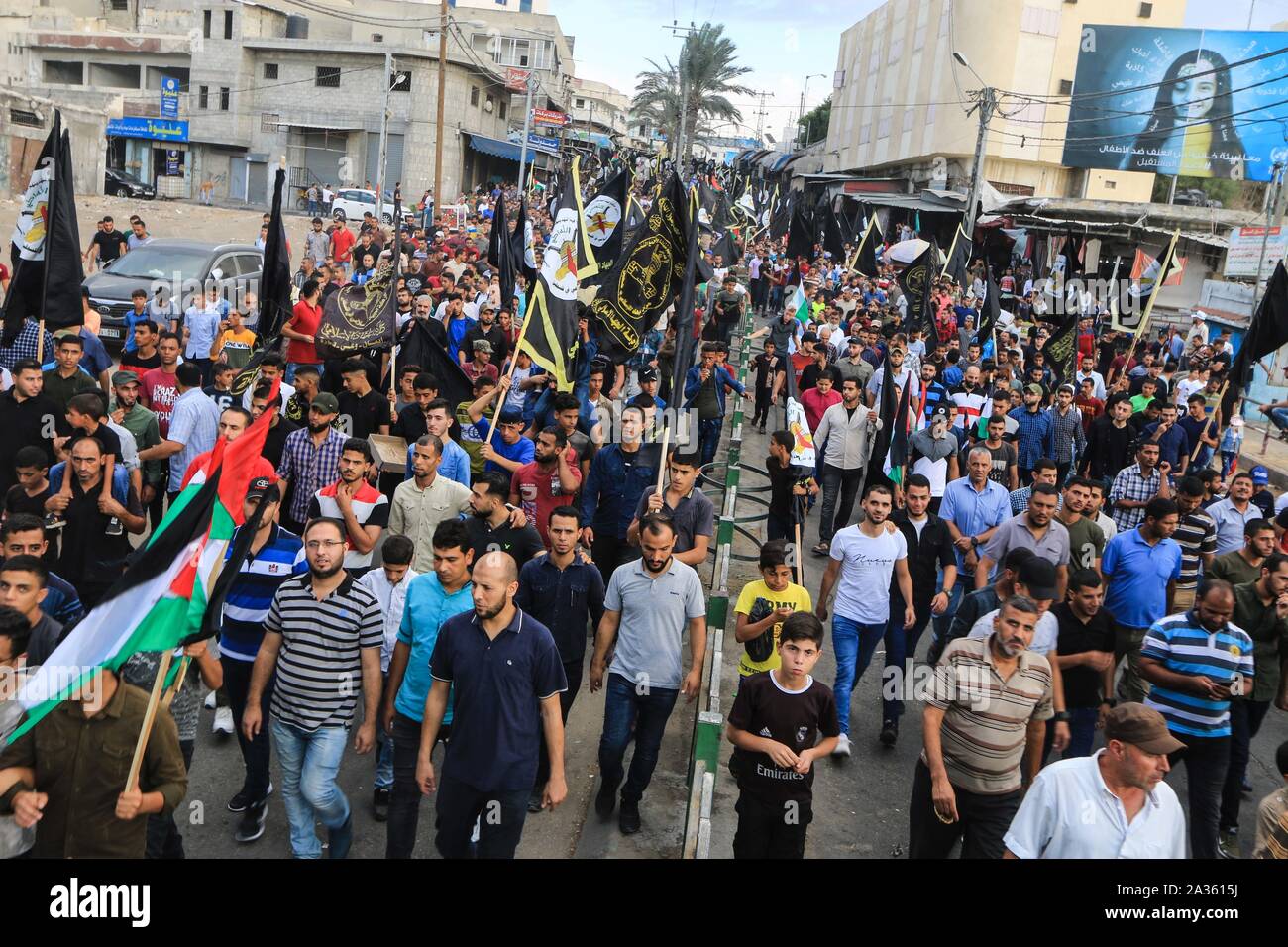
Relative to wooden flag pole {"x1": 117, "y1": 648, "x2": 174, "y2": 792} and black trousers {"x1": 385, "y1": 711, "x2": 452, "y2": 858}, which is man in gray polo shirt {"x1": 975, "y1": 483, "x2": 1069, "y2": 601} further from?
wooden flag pole {"x1": 117, "y1": 648, "x2": 174, "y2": 792}

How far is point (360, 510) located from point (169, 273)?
11819 millimetres

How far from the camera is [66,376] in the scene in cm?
794

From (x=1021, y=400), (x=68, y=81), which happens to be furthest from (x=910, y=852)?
(x=68, y=81)

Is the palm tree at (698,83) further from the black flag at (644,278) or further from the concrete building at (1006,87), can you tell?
the black flag at (644,278)

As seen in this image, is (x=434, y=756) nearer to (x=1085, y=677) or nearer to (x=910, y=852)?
(x=910, y=852)

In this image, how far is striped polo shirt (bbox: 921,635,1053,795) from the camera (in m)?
4.89

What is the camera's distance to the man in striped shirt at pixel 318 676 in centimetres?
489

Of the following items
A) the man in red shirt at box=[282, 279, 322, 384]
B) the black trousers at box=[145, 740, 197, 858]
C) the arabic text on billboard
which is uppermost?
the arabic text on billboard

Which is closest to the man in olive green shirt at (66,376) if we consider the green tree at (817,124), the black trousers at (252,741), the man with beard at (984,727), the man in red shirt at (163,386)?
the man in red shirt at (163,386)

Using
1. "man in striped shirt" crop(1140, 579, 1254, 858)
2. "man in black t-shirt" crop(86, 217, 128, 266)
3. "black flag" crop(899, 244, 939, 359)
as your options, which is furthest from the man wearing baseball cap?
"man in black t-shirt" crop(86, 217, 128, 266)

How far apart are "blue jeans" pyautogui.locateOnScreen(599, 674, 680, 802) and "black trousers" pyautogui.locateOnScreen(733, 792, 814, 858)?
1.02 meters

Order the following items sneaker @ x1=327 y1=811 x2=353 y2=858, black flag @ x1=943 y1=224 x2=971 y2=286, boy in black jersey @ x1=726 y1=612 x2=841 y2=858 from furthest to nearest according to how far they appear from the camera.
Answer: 1. black flag @ x1=943 y1=224 x2=971 y2=286
2. sneaker @ x1=327 y1=811 x2=353 y2=858
3. boy in black jersey @ x1=726 y1=612 x2=841 y2=858

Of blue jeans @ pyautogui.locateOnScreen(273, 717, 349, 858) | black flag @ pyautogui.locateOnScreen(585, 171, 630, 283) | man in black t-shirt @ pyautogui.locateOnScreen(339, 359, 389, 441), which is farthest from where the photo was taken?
black flag @ pyautogui.locateOnScreen(585, 171, 630, 283)

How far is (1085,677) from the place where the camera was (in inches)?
239
